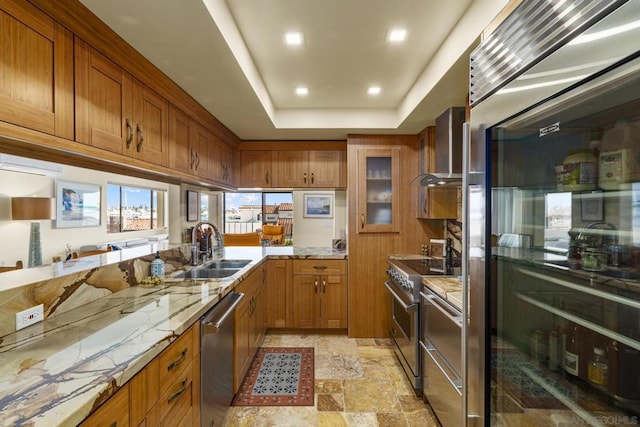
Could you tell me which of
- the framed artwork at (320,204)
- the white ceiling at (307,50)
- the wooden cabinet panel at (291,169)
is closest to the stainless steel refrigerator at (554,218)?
the white ceiling at (307,50)

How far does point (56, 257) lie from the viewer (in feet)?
5.63

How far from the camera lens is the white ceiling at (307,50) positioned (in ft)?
4.86

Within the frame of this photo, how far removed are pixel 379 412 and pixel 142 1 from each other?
279cm

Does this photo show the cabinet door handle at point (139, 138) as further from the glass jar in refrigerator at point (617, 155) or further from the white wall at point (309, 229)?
the white wall at point (309, 229)

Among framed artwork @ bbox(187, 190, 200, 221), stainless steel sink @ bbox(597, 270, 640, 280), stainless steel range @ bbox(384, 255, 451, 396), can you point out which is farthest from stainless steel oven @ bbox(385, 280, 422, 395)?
framed artwork @ bbox(187, 190, 200, 221)

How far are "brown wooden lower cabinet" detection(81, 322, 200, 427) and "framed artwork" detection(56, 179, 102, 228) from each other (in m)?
1.00

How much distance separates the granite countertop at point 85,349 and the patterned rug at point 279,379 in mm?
1091

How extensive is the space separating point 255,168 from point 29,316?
275cm

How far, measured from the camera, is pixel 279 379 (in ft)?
8.53

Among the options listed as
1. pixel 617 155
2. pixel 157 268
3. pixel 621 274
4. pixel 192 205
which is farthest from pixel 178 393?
pixel 192 205

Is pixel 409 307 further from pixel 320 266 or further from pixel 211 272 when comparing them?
pixel 211 272

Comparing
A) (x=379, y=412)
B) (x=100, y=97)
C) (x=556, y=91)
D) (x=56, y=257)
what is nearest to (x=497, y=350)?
(x=556, y=91)

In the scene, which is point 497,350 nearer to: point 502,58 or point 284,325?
point 502,58

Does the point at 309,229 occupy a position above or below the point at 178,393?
above
